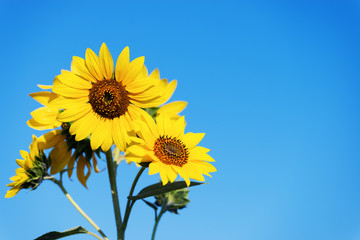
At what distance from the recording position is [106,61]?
2.16 m

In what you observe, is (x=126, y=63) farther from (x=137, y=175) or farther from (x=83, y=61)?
(x=137, y=175)

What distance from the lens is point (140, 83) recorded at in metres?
2.23

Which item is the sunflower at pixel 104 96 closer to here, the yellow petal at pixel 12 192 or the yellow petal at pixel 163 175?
the yellow petal at pixel 163 175

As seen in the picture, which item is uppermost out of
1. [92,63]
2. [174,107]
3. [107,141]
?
[174,107]

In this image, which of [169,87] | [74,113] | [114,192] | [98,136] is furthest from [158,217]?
[74,113]

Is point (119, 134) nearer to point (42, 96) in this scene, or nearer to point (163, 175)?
point (163, 175)

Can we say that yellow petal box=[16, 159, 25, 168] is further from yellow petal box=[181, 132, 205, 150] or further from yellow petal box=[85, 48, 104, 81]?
yellow petal box=[181, 132, 205, 150]

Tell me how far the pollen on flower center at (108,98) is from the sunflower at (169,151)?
164 millimetres

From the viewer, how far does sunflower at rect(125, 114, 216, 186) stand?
6.60ft

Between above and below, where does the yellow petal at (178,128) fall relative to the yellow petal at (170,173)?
above

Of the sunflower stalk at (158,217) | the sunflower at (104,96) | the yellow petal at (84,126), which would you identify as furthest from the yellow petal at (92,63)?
the sunflower stalk at (158,217)

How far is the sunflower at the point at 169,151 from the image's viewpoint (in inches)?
79.2

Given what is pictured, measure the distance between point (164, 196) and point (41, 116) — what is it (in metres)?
1.34

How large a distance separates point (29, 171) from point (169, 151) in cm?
96
